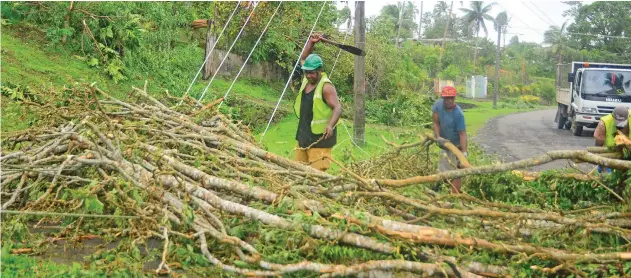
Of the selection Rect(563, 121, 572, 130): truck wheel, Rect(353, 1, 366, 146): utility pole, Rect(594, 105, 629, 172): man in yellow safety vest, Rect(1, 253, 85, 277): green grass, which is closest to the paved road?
Rect(563, 121, 572, 130): truck wheel

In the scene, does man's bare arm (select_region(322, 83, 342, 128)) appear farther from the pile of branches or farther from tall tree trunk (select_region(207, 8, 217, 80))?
tall tree trunk (select_region(207, 8, 217, 80))

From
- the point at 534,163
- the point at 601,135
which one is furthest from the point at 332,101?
the point at 601,135

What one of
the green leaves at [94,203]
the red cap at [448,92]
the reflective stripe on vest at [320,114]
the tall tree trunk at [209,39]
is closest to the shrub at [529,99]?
the tall tree trunk at [209,39]

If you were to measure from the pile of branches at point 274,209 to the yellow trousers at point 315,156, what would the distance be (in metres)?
0.90

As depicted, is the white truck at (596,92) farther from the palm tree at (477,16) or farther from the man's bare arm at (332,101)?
the palm tree at (477,16)

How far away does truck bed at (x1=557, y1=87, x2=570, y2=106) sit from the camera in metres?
24.7

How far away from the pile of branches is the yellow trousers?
90 cm

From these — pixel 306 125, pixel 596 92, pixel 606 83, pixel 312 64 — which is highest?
pixel 312 64

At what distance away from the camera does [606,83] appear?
22453mm

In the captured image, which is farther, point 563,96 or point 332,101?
point 563,96

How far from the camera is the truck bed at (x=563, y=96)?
24719mm

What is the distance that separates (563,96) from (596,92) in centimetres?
378

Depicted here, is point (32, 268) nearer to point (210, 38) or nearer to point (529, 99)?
point (210, 38)

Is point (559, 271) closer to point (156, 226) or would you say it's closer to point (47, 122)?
point (156, 226)
